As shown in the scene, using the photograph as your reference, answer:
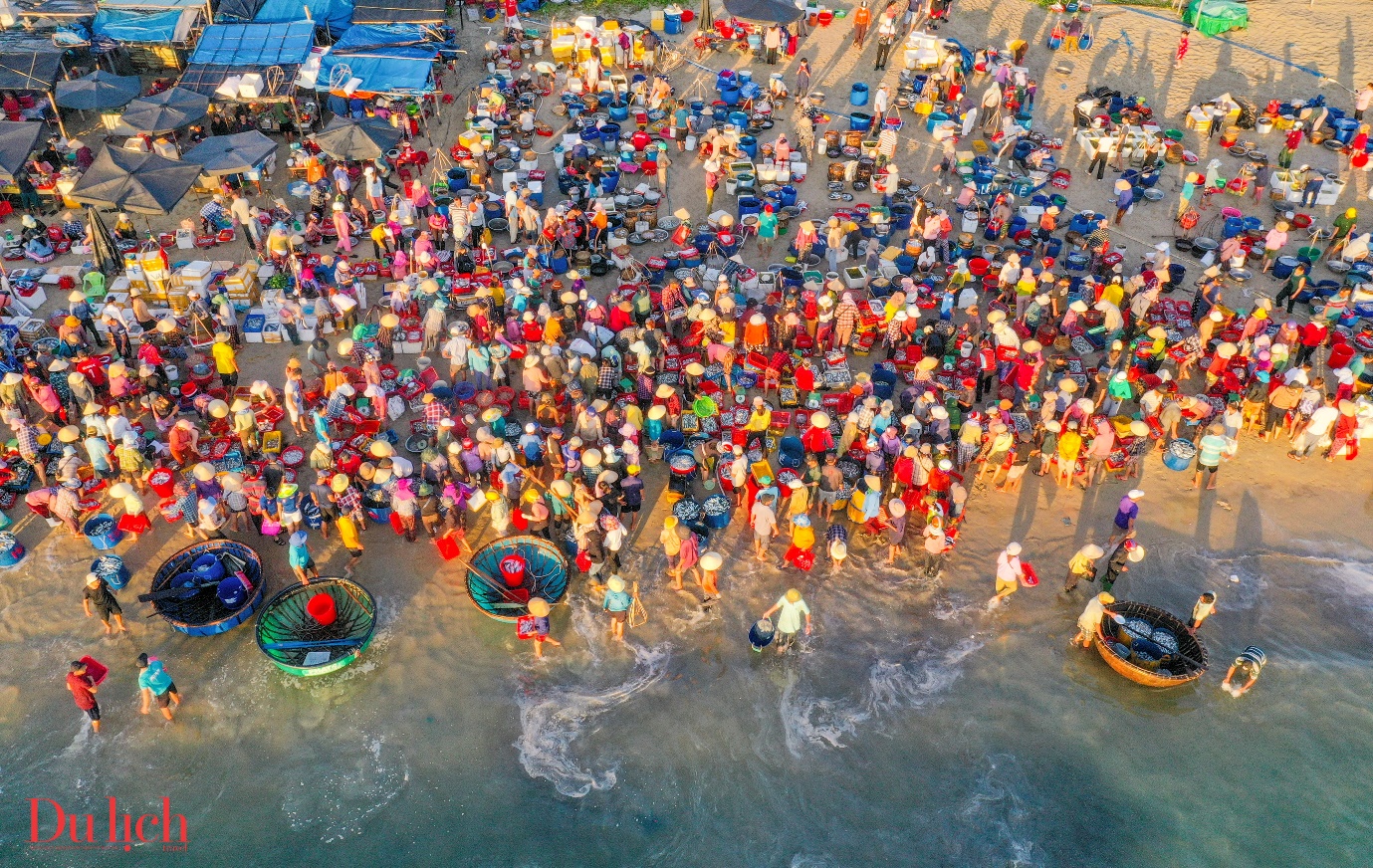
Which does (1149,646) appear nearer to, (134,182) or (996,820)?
(996,820)

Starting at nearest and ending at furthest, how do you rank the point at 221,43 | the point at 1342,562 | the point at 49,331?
the point at 1342,562
the point at 49,331
the point at 221,43

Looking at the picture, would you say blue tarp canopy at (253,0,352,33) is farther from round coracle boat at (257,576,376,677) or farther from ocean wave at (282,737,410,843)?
ocean wave at (282,737,410,843)

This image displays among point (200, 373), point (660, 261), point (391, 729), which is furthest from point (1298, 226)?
point (200, 373)

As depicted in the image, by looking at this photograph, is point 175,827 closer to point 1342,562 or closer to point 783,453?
point 783,453

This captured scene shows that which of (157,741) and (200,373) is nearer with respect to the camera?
(157,741)

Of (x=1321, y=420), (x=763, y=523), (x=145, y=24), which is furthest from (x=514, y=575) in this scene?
(x=145, y=24)

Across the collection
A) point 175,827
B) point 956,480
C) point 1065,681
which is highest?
point 956,480

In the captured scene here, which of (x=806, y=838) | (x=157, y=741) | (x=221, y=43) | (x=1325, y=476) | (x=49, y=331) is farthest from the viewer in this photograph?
(x=221, y=43)

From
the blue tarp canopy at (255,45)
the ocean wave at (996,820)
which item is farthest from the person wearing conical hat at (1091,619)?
the blue tarp canopy at (255,45)
